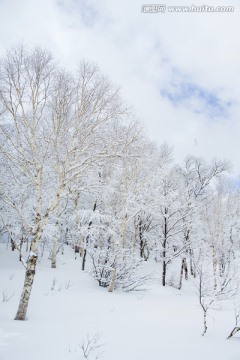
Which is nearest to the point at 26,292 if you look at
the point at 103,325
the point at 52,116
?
the point at 103,325

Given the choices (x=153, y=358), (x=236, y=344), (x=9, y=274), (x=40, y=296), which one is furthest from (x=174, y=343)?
(x=9, y=274)

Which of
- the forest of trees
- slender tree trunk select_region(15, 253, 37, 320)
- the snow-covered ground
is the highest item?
the forest of trees

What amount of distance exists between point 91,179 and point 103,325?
25.3 feet

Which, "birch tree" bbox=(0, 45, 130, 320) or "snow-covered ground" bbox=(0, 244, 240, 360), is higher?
"birch tree" bbox=(0, 45, 130, 320)

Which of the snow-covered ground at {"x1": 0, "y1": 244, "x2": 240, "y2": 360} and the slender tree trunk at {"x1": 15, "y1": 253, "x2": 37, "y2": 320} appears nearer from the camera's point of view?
the snow-covered ground at {"x1": 0, "y1": 244, "x2": 240, "y2": 360}

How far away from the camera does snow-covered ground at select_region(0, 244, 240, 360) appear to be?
6078 millimetres

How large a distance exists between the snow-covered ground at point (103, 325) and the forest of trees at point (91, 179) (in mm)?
924

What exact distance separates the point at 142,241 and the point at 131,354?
19.5 metres

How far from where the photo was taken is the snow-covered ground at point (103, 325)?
19.9 feet

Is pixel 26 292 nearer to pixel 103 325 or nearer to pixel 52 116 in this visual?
pixel 103 325

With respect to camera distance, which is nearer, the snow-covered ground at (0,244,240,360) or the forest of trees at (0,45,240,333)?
the snow-covered ground at (0,244,240,360)

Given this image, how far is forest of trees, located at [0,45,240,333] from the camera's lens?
845 centimetres

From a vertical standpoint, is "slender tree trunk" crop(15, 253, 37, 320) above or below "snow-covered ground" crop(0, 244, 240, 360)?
above

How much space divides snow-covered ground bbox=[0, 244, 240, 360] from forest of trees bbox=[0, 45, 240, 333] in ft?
3.03
